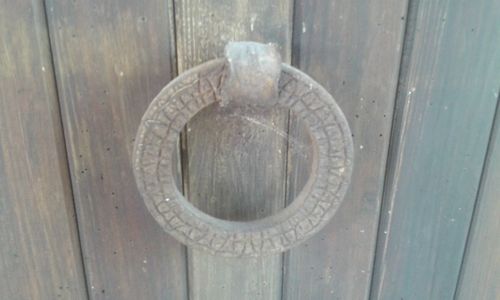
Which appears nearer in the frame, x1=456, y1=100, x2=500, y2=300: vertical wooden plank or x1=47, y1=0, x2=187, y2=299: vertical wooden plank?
x1=47, y1=0, x2=187, y2=299: vertical wooden plank

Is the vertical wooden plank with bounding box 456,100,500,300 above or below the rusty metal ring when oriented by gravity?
below

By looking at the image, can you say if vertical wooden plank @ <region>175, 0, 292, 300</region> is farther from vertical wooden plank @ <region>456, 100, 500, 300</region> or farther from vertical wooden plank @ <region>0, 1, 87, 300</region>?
vertical wooden plank @ <region>456, 100, 500, 300</region>

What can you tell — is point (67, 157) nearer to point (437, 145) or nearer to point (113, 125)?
point (113, 125)

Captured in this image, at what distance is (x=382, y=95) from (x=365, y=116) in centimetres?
3

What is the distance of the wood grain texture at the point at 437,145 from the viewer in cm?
54

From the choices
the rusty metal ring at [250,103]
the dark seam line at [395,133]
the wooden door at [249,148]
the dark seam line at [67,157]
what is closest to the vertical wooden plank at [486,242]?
the wooden door at [249,148]

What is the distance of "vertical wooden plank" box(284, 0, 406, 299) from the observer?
1.72ft

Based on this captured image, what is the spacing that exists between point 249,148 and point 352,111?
13 cm

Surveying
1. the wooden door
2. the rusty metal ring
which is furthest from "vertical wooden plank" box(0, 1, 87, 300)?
the rusty metal ring

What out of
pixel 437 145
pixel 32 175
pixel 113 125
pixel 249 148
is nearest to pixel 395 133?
pixel 437 145

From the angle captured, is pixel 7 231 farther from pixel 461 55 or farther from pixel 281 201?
pixel 461 55

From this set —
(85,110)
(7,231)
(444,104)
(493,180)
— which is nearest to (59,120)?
(85,110)

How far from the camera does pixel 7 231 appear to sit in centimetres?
59

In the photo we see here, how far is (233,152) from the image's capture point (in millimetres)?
567
